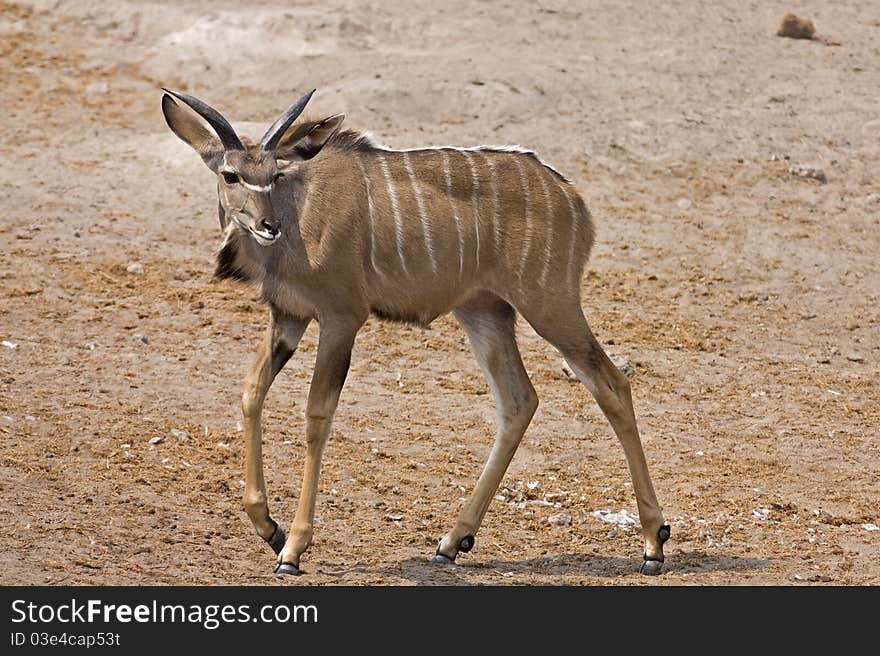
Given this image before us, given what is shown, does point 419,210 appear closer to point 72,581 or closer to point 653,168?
point 72,581

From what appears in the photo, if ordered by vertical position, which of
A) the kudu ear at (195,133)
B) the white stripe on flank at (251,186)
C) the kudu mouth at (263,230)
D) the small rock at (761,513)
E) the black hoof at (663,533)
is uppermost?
the kudu ear at (195,133)

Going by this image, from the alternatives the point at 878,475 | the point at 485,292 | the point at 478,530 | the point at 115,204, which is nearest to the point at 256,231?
the point at 485,292

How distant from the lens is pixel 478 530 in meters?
7.05

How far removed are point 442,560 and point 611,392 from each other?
1.02 m

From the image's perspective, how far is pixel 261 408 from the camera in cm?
651

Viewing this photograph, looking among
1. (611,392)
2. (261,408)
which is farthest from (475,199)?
(261,408)

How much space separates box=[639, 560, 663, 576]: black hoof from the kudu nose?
2.11m

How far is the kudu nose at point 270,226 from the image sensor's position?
6.14 metres

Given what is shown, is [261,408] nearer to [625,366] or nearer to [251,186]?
[251,186]

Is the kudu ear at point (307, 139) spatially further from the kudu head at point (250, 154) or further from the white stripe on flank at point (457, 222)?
the white stripe on flank at point (457, 222)

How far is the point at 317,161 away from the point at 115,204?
5118 mm

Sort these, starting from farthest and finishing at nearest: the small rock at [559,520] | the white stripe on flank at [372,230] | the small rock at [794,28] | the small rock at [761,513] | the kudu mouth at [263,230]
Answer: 1. the small rock at [794,28]
2. the small rock at [761,513]
3. the small rock at [559,520]
4. the white stripe on flank at [372,230]
5. the kudu mouth at [263,230]

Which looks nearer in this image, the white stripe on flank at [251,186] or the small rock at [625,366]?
the white stripe on flank at [251,186]

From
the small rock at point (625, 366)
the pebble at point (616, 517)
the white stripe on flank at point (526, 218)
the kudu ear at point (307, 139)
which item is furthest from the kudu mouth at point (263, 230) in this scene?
the small rock at point (625, 366)
